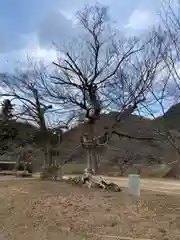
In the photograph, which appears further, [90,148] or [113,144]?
[113,144]

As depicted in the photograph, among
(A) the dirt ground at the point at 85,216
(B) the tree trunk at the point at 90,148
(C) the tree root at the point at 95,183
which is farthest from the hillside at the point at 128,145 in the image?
(A) the dirt ground at the point at 85,216

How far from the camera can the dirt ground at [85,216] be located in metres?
8.63

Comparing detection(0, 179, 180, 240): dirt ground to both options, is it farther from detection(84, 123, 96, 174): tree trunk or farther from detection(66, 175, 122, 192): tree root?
detection(84, 123, 96, 174): tree trunk

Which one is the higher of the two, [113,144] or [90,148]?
[113,144]

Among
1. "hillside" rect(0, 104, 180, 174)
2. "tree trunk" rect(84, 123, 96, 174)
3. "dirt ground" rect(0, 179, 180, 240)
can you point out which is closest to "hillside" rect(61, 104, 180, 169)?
"hillside" rect(0, 104, 180, 174)

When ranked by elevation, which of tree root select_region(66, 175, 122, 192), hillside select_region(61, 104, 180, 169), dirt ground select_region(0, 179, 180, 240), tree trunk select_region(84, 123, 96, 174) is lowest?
dirt ground select_region(0, 179, 180, 240)

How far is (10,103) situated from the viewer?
84.2ft

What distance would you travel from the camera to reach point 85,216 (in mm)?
9945

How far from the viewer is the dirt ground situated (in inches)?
340

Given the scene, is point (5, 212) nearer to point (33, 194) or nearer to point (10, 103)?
point (33, 194)

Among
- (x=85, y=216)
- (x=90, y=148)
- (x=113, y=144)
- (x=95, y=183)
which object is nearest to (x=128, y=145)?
(x=113, y=144)

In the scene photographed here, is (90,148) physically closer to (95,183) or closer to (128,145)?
(95,183)

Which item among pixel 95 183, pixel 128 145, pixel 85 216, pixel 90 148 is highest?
pixel 128 145

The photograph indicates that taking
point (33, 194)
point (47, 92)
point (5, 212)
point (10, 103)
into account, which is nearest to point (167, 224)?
point (5, 212)
